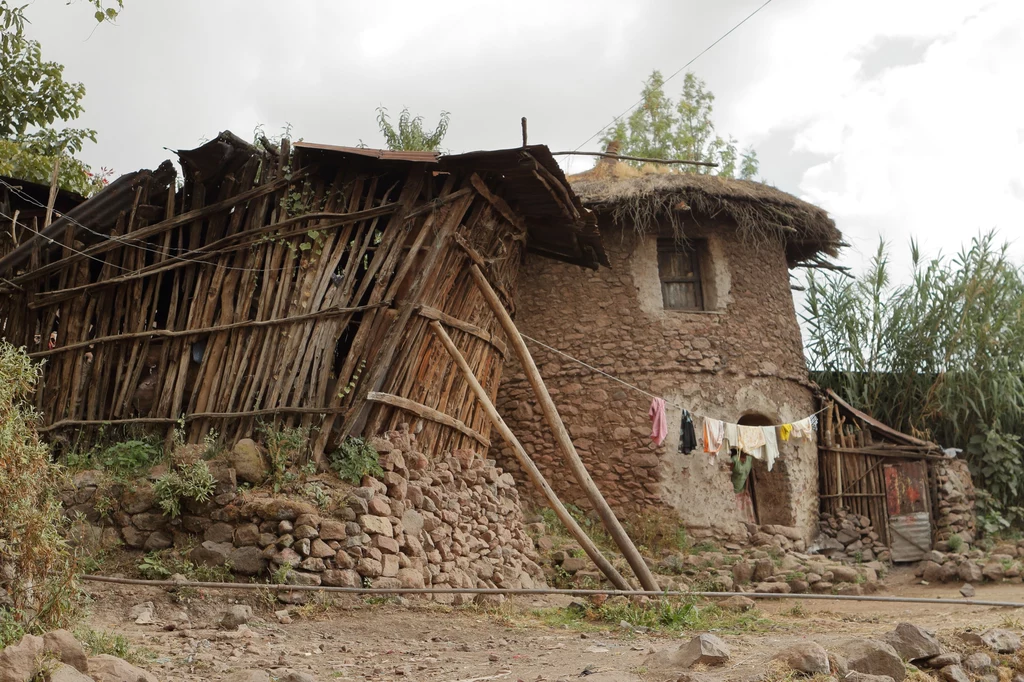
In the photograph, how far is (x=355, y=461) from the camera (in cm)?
702

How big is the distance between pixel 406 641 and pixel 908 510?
8090 mm

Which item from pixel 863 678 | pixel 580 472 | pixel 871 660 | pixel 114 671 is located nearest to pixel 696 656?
pixel 863 678

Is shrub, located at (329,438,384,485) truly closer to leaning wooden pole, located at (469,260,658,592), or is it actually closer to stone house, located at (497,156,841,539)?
leaning wooden pole, located at (469,260,658,592)

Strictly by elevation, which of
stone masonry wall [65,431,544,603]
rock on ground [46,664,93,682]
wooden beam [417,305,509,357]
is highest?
wooden beam [417,305,509,357]

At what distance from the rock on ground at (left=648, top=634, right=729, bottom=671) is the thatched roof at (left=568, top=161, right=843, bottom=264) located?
6709 millimetres

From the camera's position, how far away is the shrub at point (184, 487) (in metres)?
6.66

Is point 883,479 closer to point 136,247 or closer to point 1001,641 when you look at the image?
point 1001,641

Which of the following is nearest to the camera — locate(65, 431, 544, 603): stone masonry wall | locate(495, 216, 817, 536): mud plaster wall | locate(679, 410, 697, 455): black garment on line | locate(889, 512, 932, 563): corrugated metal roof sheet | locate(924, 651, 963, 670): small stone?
locate(924, 651, 963, 670): small stone

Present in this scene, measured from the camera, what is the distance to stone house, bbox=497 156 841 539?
34.6ft

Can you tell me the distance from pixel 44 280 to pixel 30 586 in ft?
17.8

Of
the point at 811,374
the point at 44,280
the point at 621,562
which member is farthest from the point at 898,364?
the point at 44,280

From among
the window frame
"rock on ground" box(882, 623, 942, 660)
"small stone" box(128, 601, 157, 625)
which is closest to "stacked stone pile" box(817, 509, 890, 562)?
the window frame

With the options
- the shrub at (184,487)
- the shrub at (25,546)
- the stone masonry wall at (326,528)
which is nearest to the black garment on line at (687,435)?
the stone masonry wall at (326,528)

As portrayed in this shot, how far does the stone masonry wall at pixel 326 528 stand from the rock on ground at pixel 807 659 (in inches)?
121
